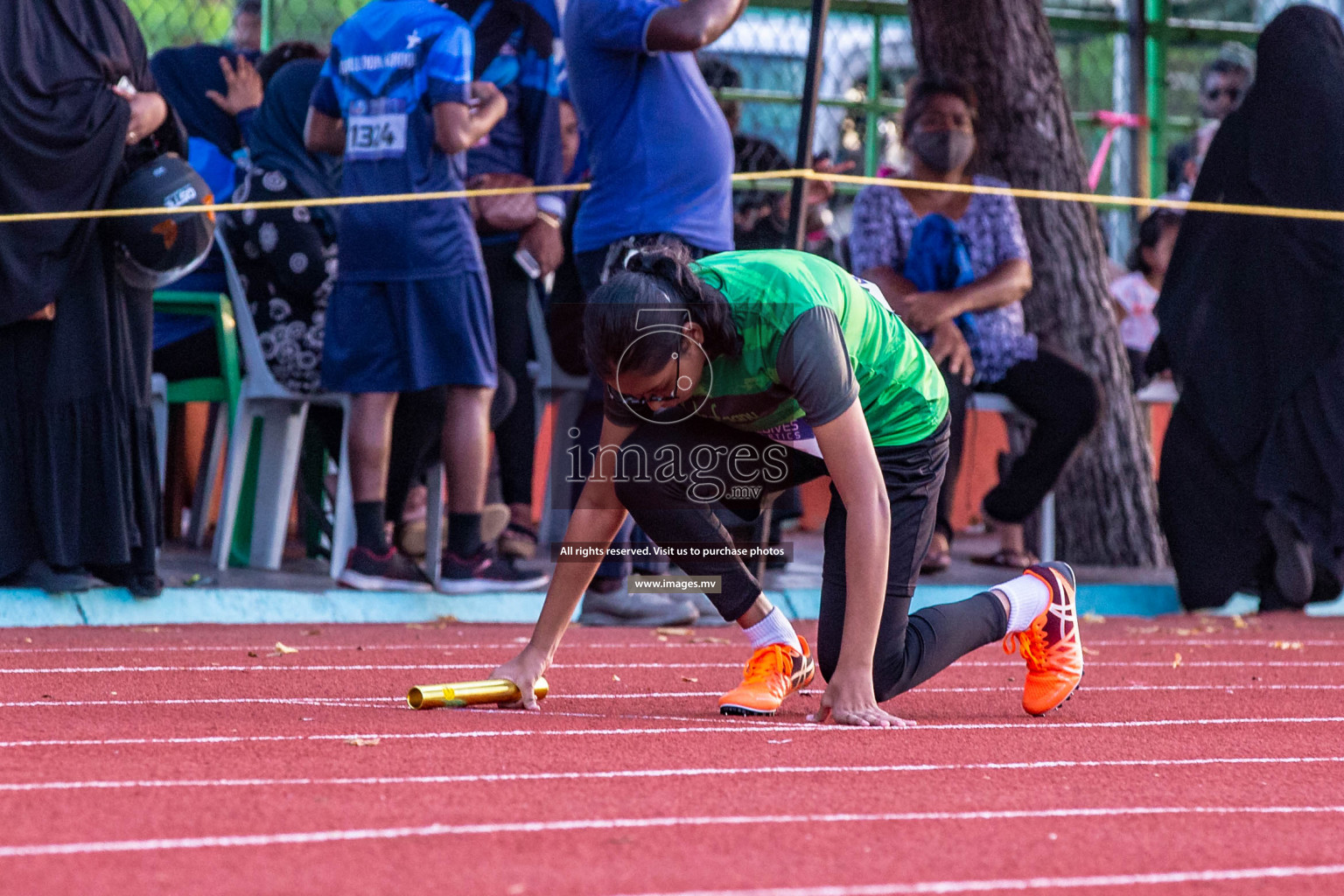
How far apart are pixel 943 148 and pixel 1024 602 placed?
3496 millimetres

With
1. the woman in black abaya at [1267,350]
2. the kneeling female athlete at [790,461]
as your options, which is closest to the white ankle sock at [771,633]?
the kneeling female athlete at [790,461]

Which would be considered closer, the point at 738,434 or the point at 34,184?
the point at 738,434

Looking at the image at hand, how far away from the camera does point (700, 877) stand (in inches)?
104

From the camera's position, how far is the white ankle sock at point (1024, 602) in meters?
4.51

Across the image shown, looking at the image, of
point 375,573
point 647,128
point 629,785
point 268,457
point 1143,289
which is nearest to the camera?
point 629,785

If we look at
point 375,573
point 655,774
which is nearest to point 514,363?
point 375,573

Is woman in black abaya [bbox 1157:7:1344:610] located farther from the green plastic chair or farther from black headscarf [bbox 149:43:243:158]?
black headscarf [bbox 149:43:243:158]

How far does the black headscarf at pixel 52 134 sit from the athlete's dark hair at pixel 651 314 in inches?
106

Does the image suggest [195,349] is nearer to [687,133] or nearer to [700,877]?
[687,133]

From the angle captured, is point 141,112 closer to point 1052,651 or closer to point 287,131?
point 287,131

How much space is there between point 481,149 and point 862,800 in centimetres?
443

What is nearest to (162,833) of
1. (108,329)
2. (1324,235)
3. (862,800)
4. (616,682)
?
(862,800)

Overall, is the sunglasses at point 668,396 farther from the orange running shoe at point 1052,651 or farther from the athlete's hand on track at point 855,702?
the orange running shoe at point 1052,651

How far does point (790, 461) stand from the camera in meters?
4.59
